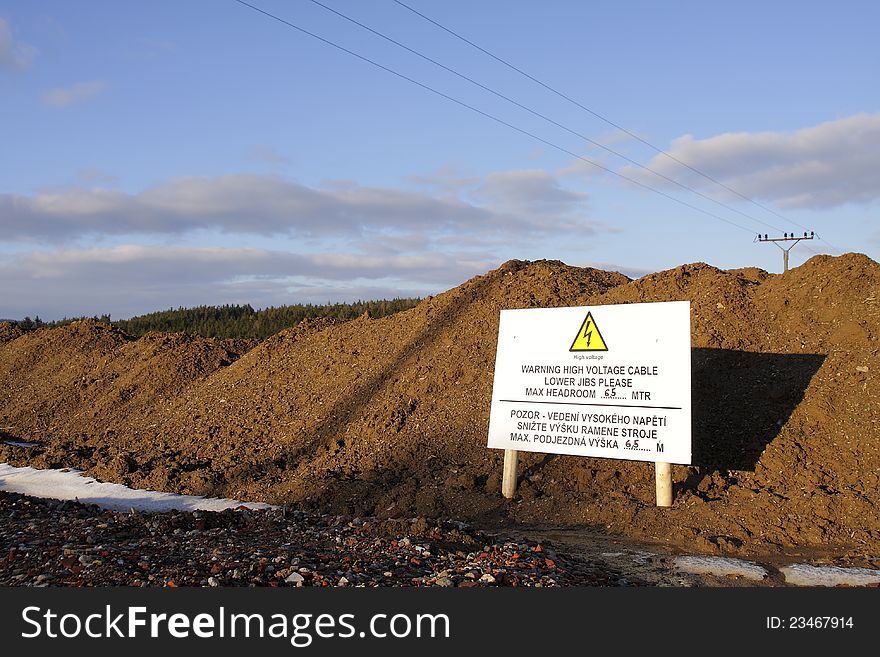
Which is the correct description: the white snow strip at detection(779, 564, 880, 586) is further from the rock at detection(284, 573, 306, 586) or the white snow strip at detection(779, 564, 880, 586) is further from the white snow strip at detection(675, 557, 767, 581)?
the rock at detection(284, 573, 306, 586)

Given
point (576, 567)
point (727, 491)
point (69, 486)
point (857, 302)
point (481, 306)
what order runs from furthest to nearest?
point (481, 306), point (69, 486), point (857, 302), point (727, 491), point (576, 567)

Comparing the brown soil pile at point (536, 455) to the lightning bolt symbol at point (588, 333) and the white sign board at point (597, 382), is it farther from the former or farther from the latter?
the lightning bolt symbol at point (588, 333)

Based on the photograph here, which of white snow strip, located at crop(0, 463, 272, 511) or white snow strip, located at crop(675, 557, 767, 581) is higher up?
white snow strip, located at crop(675, 557, 767, 581)

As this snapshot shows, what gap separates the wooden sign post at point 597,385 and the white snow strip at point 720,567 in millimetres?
1562

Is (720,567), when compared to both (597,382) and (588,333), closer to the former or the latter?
(597,382)

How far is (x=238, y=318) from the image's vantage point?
32562 millimetres

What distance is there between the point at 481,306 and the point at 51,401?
14485 mm

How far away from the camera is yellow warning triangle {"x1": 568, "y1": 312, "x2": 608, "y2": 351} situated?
9297mm

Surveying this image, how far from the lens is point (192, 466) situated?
13.4m

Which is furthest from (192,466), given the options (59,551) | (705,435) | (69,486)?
(705,435)

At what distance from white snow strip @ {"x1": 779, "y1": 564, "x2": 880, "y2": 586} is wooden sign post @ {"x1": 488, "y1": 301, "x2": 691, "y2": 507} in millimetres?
1866

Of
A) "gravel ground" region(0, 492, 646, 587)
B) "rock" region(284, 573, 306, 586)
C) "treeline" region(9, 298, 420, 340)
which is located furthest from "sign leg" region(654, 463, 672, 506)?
"treeline" region(9, 298, 420, 340)

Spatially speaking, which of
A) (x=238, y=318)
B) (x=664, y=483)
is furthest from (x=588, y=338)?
(x=238, y=318)

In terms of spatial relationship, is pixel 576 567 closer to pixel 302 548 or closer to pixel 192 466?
pixel 302 548
